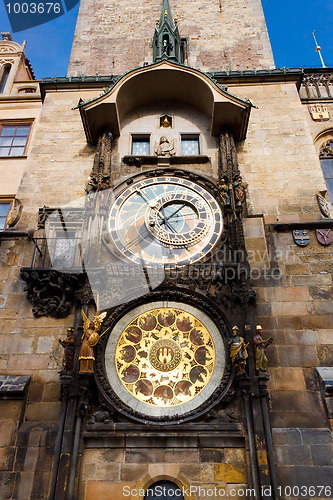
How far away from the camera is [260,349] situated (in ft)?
24.9

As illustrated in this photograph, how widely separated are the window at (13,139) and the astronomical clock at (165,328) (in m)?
3.81

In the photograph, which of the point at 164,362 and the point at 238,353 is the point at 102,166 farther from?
the point at 238,353

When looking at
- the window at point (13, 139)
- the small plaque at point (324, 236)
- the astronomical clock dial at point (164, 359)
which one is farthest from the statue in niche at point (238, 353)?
the window at point (13, 139)

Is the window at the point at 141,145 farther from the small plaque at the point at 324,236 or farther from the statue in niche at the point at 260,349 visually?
the statue in niche at the point at 260,349

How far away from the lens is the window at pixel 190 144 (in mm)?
10980

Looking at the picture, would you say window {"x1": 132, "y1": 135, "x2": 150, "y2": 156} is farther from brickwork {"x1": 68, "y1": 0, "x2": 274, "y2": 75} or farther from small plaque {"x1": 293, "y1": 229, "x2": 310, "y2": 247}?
small plaque {"x1": 293, "y1": 229, "x2": 310, "y2": 247}

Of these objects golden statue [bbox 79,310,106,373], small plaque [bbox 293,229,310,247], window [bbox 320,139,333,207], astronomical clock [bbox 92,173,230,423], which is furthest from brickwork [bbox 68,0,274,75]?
golden statue [bbox 79,310,106,373]

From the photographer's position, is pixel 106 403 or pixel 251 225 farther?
pixel 251 225

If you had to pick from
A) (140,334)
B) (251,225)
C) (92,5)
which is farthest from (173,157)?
(92,5)

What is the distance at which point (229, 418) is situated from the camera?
24.2ft

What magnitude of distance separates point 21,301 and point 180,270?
3.26 meters

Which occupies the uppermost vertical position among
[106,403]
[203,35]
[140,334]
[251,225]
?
[203,35]

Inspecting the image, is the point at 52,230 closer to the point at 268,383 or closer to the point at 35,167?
the point at 35,167

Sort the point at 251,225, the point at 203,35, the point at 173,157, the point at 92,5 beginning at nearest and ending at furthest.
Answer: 1. the point at 251,225
2. the point at 173,157
3. the point at 203,35
4. the point at 92,5
